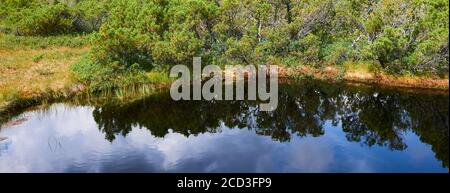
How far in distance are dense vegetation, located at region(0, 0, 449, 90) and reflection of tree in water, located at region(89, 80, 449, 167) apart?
298cm

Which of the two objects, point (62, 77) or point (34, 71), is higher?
point (34, 71)

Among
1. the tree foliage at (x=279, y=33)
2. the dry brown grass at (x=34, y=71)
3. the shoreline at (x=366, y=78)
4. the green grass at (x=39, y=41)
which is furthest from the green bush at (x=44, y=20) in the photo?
the shoreline at (x=366, y=78)

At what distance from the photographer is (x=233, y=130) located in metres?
24.3

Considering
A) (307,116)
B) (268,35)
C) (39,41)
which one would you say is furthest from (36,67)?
(307,116)

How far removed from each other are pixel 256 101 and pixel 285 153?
26.2 feet

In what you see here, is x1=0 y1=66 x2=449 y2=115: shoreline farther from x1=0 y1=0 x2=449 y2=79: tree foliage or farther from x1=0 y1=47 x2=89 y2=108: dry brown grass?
x1=0 y1=0 x2=449 y2=79: tree foliage

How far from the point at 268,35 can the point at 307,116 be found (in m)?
8.72

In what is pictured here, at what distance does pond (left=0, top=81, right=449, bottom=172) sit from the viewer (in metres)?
20.0

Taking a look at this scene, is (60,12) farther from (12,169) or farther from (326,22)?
(12,169)

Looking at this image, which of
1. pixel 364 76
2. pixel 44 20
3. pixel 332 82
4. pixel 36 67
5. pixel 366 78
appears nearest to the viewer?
pixel 366 78

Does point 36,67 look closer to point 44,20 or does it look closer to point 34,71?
point 34,71

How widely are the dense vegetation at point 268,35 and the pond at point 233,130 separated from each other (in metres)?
2.47

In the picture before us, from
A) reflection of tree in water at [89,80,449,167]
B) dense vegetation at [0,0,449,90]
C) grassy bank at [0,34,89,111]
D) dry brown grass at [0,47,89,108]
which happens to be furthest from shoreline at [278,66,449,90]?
dry brown grass at [0,47,89,108]
